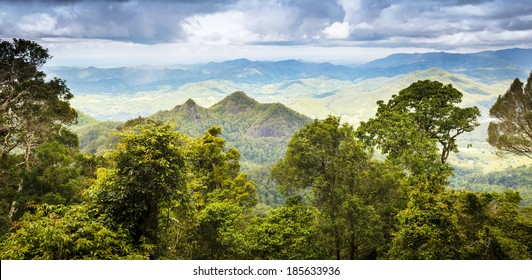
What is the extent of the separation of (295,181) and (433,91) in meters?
7.52

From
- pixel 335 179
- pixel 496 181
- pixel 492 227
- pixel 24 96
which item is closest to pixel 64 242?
pixel 335 179

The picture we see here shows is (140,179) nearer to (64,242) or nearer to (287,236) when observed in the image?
(64,242)

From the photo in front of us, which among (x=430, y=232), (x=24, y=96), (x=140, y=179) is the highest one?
(x=24, y=96)

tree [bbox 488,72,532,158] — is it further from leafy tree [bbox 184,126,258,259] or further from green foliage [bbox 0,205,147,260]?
green foliage [bbox 0,205,147,260]

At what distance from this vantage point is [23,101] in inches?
Answer: 626

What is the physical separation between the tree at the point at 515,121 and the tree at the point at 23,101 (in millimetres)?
19284

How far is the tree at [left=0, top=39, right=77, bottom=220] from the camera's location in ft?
48.0

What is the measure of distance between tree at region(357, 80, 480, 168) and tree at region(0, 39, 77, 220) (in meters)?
15.0

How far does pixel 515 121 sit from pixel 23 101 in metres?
20.9

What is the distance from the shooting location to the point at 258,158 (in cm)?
17250

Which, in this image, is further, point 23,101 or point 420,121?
point 23,101

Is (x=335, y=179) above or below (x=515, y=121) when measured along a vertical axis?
below
